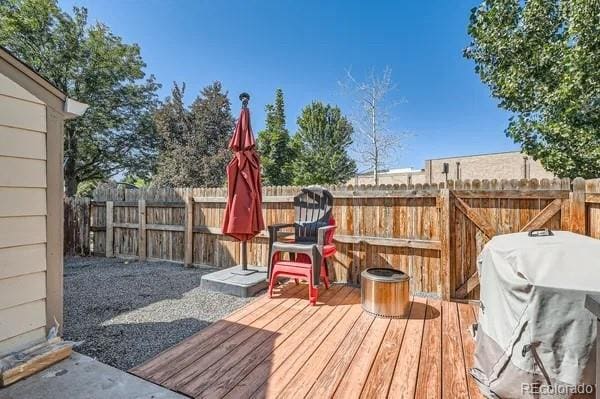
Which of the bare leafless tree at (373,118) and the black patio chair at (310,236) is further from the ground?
the bare leafless tree at (373,118)

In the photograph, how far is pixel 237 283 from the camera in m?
3.85

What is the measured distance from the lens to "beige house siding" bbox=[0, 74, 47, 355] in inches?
78.9

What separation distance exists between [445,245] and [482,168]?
61.2 ft

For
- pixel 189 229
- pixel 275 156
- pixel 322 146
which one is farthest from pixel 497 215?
pixel 322 146

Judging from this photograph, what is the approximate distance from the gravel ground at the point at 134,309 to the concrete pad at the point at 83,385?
193mm

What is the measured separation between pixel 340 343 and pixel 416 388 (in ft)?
2.41

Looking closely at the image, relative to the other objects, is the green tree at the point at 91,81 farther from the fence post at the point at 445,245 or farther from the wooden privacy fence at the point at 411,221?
the fence post at the point at 445,245

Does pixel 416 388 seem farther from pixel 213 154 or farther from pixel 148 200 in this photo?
pixel 213 154

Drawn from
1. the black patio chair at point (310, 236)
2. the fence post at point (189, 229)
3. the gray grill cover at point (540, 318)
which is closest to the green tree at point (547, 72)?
the black patio chair at point (310, 236)

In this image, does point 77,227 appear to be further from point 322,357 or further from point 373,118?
point 373,118

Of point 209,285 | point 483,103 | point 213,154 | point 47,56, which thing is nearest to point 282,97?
point 213,154

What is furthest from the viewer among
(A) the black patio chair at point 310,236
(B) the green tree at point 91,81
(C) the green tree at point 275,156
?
(C) the green tree at point 275,156

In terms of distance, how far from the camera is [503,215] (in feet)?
11.3

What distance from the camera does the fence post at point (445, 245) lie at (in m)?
3.59
